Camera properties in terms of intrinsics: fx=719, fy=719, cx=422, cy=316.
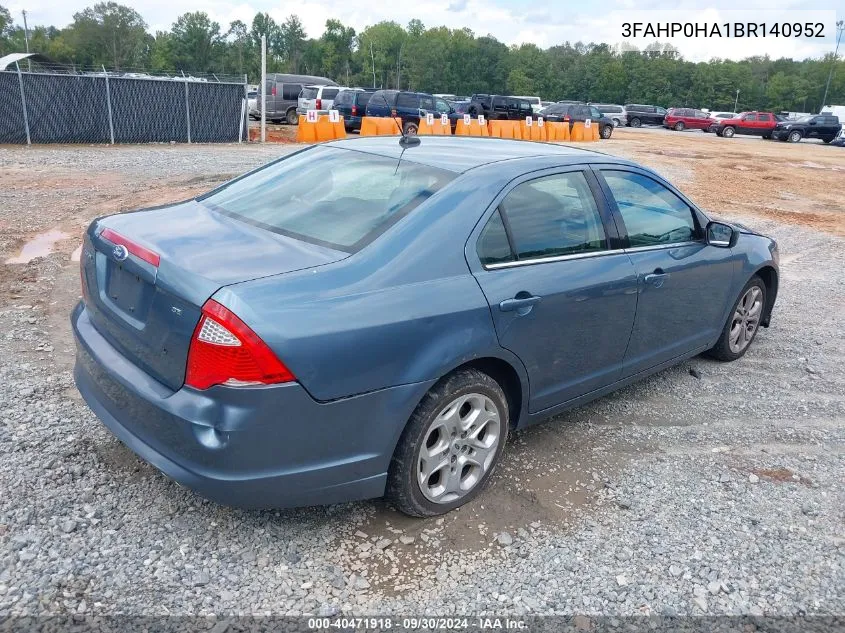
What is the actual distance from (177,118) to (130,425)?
19.1m

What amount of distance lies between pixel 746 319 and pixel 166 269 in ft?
14.2

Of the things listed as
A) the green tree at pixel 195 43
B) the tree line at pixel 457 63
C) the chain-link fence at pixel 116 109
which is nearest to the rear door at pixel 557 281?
the chain-link fence at pixel 116 109

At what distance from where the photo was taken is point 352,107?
981 inches

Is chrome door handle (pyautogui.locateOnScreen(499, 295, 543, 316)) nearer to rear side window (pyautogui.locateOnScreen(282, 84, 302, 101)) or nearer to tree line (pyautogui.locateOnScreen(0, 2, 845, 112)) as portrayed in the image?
rear side window (pyautogui.locateOnScreen(282, 84, 302, 101))

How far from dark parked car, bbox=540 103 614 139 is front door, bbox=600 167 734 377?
93.7 ft

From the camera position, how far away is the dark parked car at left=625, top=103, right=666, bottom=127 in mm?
47188

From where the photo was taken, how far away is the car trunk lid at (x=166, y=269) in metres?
2.71

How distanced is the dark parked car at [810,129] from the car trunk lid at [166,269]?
147ft

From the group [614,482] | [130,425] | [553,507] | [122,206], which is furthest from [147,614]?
[122,206]

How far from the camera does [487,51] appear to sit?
10588 cm

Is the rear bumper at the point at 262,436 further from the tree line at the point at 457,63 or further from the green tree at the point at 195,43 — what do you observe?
the green tree at the point at 195,43

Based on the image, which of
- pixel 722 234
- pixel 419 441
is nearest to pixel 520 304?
pixel 419 441

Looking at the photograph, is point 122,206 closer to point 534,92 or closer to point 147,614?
point 147,614

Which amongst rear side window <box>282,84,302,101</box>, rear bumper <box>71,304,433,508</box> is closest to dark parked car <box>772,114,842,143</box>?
rear side window <box>282,84,302,101</box>
